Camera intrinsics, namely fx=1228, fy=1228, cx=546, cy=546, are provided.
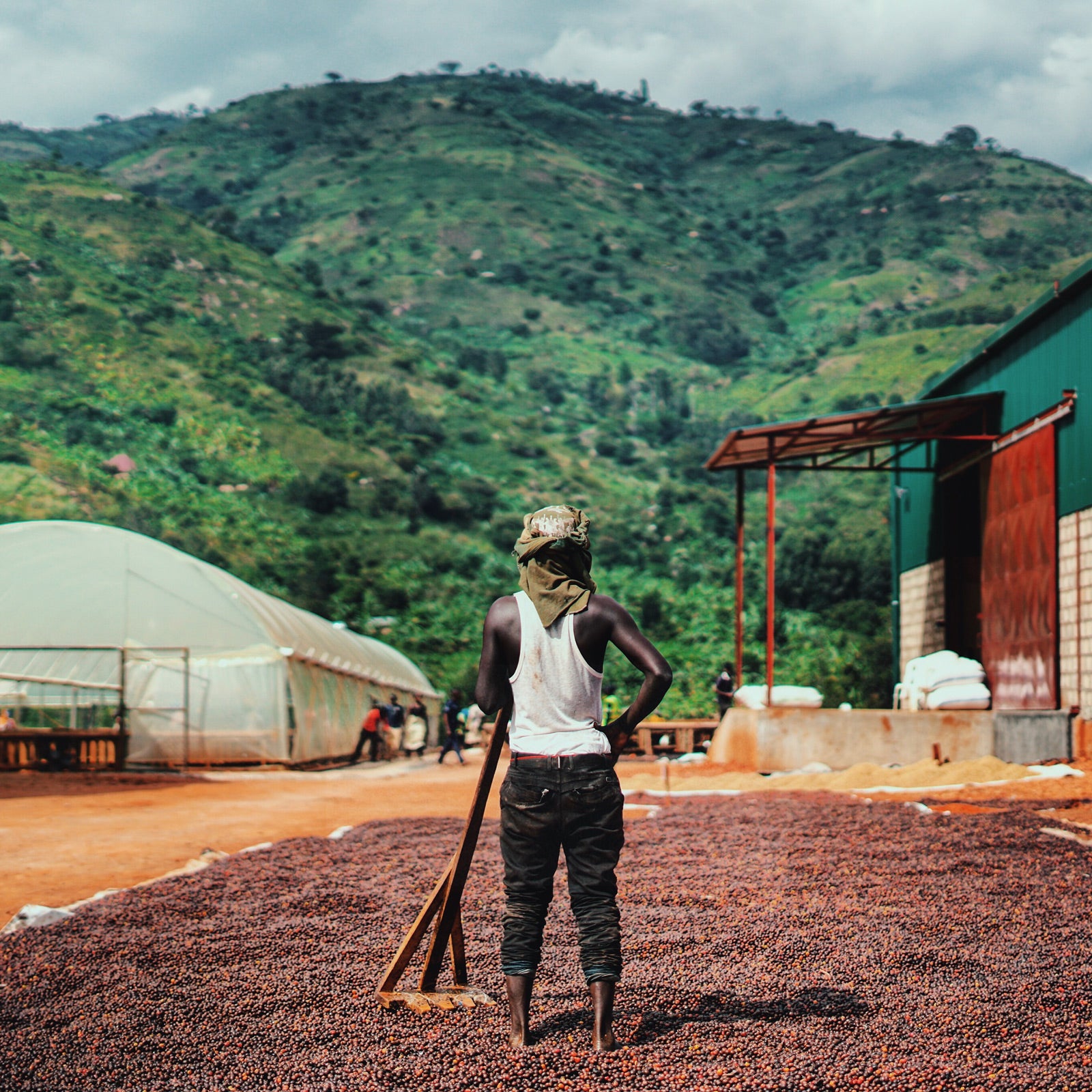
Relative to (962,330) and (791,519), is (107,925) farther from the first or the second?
(962,330)

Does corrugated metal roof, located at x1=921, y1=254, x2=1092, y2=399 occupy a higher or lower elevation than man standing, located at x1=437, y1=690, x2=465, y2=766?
higher

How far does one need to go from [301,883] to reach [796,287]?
125 meters

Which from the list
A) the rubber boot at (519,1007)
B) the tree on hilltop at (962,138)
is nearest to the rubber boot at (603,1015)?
the rubber boot at (519,1007)

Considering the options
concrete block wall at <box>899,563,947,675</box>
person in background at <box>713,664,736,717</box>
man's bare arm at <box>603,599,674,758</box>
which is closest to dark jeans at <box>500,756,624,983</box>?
man's bare arm at <box>603,599,674,758</box>

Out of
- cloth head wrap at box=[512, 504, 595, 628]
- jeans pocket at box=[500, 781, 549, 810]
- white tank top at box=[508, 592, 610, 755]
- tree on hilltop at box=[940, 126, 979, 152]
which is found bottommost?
jeans pocket at box=[500, 781, 549, 810]

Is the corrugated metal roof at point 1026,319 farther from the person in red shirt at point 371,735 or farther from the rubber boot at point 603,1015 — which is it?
the person in red shirt at point 371,735

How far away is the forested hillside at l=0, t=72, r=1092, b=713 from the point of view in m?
56.5

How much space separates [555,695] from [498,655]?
0.25 metres

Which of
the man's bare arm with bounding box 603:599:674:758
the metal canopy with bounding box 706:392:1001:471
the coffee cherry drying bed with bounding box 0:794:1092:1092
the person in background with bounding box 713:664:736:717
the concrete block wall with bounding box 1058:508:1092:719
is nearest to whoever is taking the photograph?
the coffee cherry drying bed with bounding box 0:794:1092:1092

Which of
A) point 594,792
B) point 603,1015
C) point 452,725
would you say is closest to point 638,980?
point 603,1015

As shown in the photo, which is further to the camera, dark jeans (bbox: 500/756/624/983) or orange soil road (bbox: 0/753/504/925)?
orange soil road (bbox: 0/753/504/925)

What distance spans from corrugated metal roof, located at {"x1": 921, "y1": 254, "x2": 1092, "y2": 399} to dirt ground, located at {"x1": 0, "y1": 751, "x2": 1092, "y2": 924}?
6.26 meters

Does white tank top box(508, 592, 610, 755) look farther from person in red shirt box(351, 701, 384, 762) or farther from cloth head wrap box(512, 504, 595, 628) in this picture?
person in red shirt box(351, 701, 384, 762)

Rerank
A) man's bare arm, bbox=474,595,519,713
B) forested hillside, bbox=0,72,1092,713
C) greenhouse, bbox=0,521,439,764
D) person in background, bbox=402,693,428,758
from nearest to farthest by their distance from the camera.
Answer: man's bare arm, bbox=474,595,519,713 → greenhouse, bbox=0,521,439,764 → person in background, bbox=402,693,428,758 → forested hillside, bbox=0,72,1092,713
